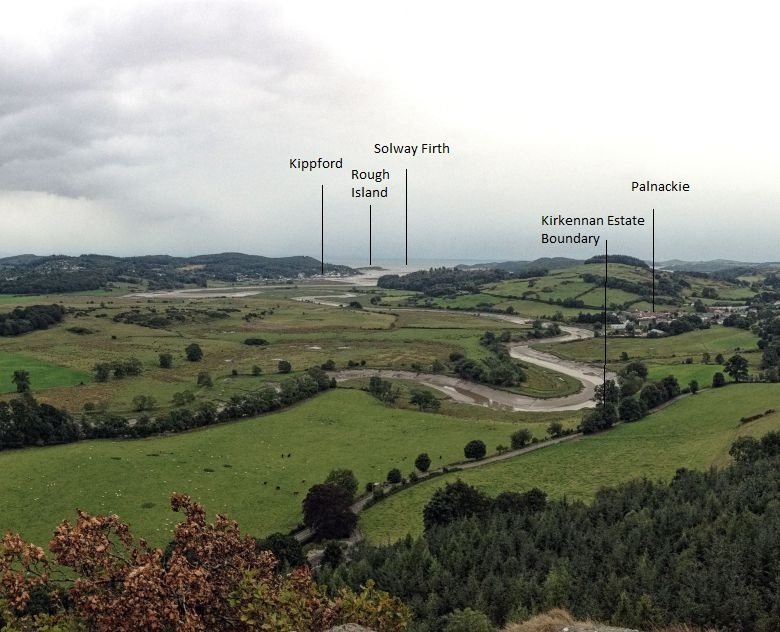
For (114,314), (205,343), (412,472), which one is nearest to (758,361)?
(412,472)

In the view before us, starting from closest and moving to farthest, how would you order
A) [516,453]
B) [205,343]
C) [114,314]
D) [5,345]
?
1. [516,453]
2. [5,345]
3. [205,343]
4. [114,314]

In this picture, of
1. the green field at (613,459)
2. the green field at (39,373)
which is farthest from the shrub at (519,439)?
the green field at (39,373)

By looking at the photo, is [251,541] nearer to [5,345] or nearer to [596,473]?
[596,473]

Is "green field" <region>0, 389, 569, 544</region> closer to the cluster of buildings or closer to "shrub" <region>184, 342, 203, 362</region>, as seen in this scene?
"shrub" <region>184, 342, 203, 362</region>

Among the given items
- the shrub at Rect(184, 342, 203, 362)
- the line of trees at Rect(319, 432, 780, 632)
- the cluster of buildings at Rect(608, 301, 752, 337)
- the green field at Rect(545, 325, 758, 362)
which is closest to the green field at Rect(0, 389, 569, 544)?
the line of trees at Rect(319, 432, 780, 632)

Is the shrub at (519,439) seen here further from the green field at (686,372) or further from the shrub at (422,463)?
the green field at (686,372)
